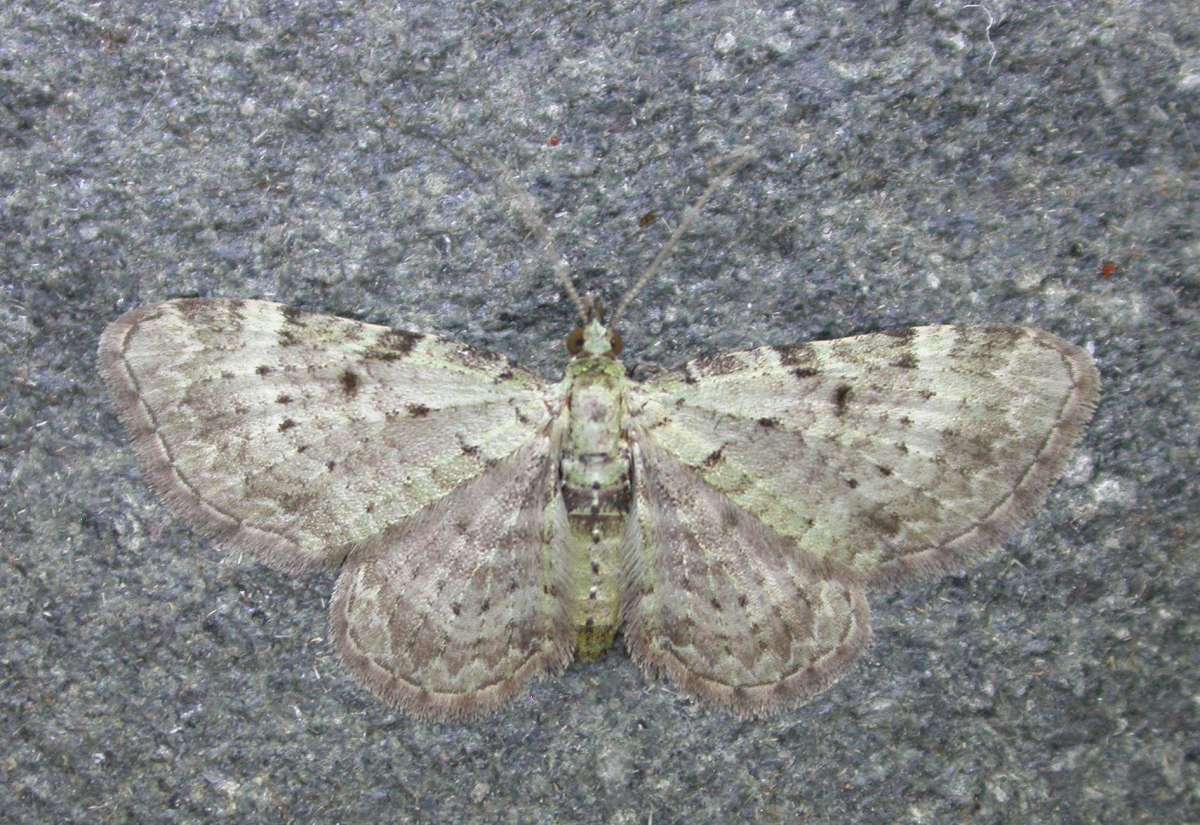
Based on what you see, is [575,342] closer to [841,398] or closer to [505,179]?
[505,179]

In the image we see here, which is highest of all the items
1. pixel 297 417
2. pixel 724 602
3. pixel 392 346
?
pixel 392 346

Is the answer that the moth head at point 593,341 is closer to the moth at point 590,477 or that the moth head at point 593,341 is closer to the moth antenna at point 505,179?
the moth at point 590,477

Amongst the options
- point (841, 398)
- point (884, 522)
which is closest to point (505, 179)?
point (841, 398)

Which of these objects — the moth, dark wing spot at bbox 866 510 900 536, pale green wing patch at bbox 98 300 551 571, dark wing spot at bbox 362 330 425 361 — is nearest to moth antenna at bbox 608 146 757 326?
the moth

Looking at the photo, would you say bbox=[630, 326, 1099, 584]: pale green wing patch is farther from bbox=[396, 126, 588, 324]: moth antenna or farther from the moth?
bbox=[396, 126, 588, 324]: moth antenna

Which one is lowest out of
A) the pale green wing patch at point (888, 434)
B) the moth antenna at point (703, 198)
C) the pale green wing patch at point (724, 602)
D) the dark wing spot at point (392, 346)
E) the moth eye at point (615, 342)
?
the pale green wing patch at point (724, 602)

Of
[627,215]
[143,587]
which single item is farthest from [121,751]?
[627,215]

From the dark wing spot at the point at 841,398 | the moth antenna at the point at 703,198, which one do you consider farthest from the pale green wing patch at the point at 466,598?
the dark wing spot at the point at 841,398
